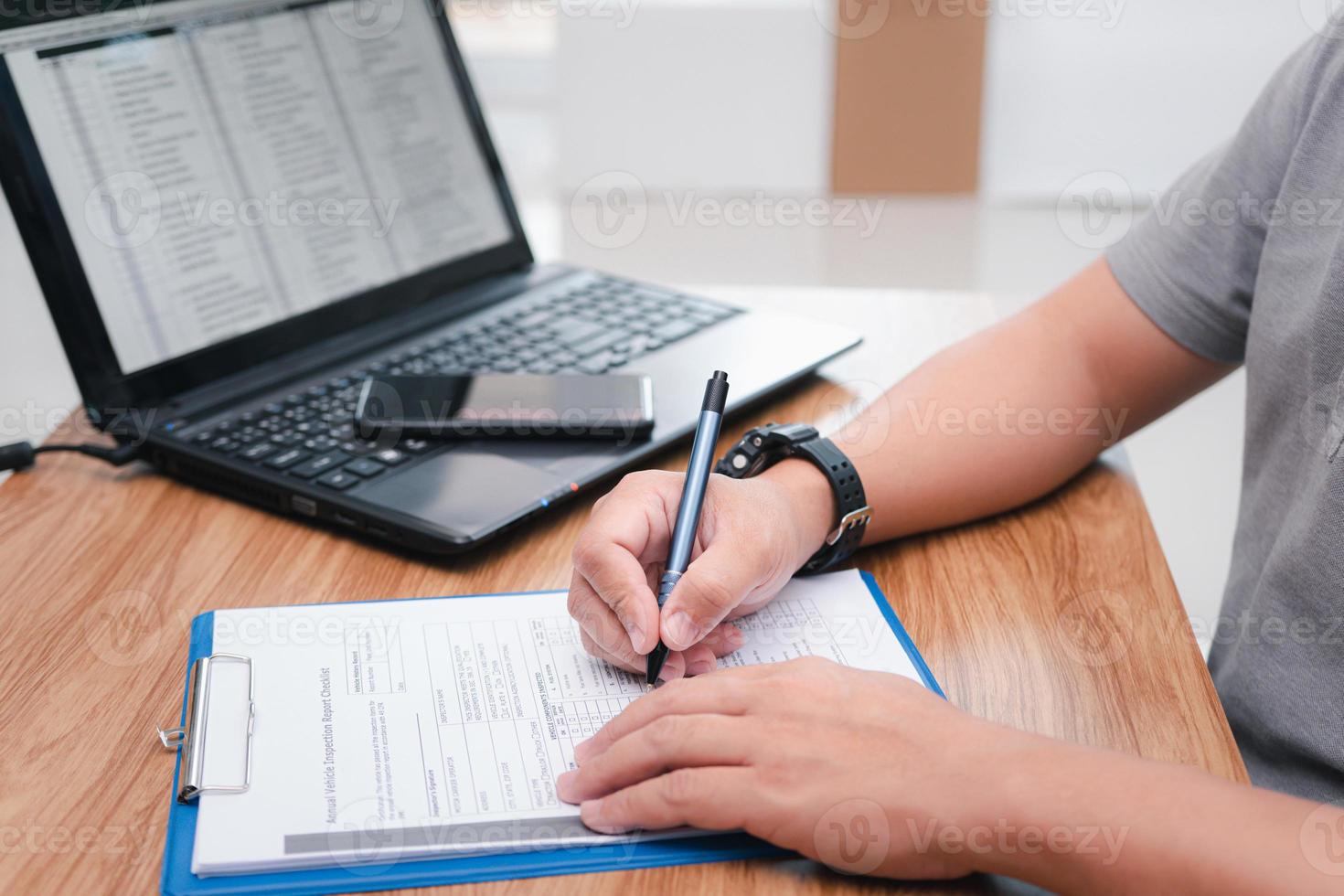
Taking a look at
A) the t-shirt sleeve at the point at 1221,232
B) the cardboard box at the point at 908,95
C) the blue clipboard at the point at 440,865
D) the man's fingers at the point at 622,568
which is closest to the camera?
the blue clipboard at the point at 440,865

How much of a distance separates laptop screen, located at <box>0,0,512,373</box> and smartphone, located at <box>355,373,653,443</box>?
0.52 ft

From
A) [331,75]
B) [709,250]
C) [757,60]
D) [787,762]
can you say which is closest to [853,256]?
[709,250]

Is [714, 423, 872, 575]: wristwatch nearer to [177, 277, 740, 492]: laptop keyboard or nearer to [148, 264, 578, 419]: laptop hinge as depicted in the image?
[177, 277, 740, 492]: laptop keyboard

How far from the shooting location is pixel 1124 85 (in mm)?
3557

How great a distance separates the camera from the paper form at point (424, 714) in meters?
0.51

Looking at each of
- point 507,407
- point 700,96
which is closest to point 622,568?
point 507,407

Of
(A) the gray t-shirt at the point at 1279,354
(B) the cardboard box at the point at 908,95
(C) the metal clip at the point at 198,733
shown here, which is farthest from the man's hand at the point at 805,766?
(B) the cardboard box at the point at 908,95

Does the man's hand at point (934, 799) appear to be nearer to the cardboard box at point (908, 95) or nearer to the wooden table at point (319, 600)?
the wooden table at point (319, 600)

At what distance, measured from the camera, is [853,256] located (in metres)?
3.33

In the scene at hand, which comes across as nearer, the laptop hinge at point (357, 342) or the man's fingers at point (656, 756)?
the man's fingers at point (656, 756)

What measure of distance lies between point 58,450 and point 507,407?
34 centimetres

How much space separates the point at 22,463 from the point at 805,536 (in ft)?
1.88

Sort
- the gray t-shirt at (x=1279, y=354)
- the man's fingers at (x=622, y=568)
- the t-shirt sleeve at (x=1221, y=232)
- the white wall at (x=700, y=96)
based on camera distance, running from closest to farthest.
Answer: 1. the man's fingers at (x=622, y=568)
2. the gray t-shirt at (x=1279, y=354)
3. the t-shirt sleeve at (x=1221, y=232)
4. the white wall at (x=700, y=96)

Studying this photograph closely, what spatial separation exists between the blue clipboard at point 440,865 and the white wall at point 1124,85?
135 inches
